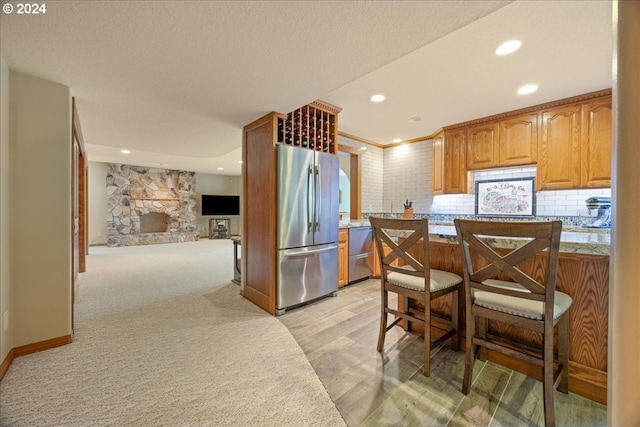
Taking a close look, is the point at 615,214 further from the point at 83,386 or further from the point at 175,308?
the point at 175,308

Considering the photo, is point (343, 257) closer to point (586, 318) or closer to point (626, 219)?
point (586, 318)

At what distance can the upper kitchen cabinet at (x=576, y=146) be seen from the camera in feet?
9.37

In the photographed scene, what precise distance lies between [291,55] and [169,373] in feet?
7.37

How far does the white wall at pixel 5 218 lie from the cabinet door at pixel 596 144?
17.0 feet

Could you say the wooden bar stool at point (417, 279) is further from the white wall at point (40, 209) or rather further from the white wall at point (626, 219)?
the white wall at point (40, 209)

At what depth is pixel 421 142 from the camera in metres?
4.55

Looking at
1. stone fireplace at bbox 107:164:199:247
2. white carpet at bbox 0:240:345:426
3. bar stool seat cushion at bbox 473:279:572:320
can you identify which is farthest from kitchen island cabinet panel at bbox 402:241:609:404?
stone fireplace at bbox 107:164:199:247

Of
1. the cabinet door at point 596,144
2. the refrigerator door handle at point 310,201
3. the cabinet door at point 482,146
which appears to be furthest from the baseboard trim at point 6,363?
the cabinet door at point 596,144

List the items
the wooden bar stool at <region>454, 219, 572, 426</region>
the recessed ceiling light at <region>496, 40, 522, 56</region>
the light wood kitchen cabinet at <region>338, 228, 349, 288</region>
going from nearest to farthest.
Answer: the wooden bar stool at <region>454, 219, 572, 426</region> → the recessed ceiling light at <region>496, 40, 522, 56</region> → the light wood kitchen cabinet at <region>338, 228, 349, 288</region>

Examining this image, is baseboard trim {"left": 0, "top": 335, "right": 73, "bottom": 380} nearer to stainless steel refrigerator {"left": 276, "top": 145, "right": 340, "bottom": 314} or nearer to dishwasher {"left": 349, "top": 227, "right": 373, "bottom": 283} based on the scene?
stainless steel refrigerator {"left": 276, "top": 145, "right": 340, "bottom": 314}

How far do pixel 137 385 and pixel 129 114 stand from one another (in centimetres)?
252

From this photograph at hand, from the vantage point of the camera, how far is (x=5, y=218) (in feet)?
→ 5.97

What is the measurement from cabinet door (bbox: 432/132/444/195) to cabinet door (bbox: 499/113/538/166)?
30.5 inches

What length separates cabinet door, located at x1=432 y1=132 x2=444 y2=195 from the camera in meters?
4.06
